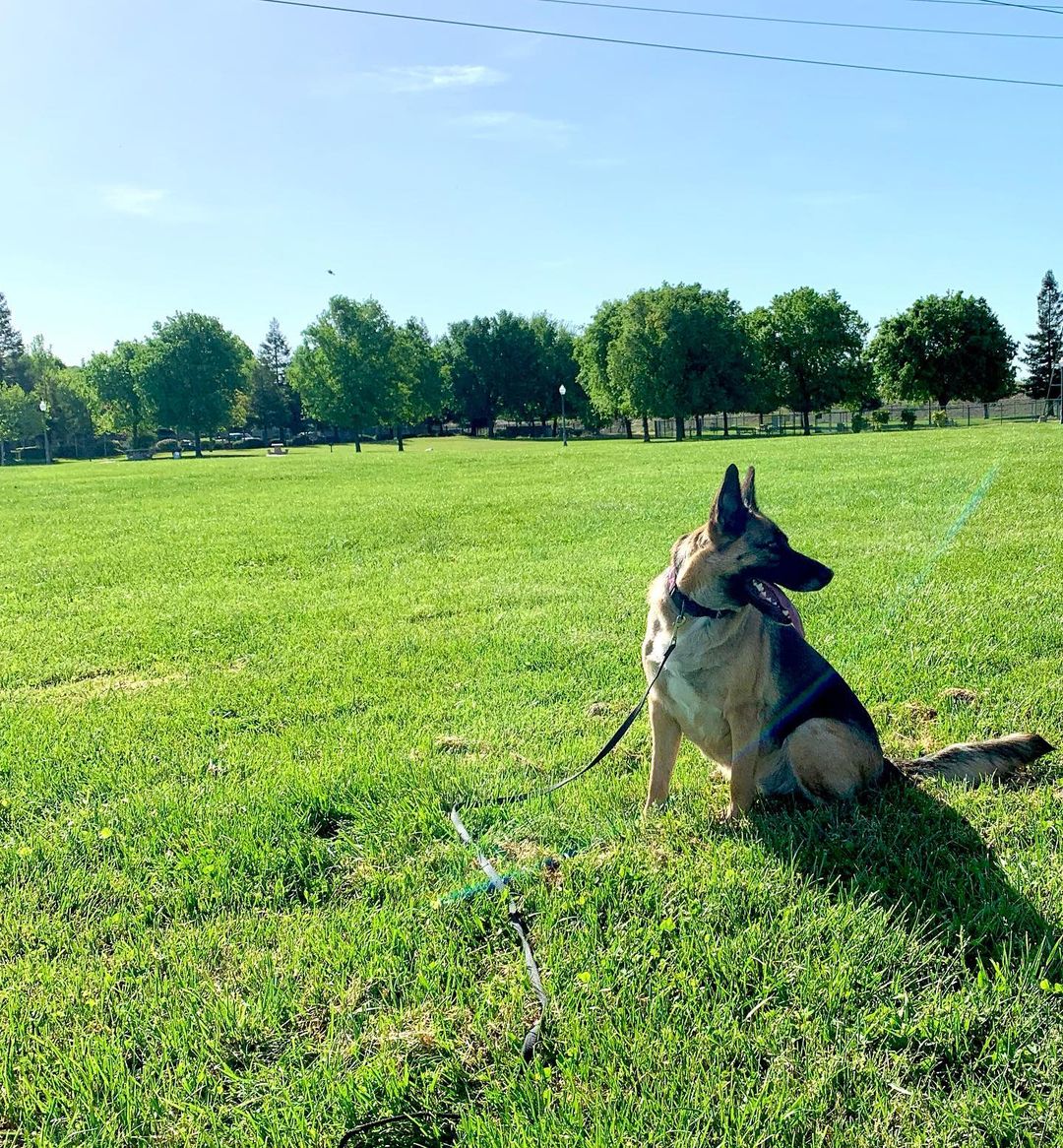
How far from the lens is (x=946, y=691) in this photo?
4871 mm

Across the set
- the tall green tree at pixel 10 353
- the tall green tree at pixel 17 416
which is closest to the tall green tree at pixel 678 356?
the tall green tree at pixel 17 416

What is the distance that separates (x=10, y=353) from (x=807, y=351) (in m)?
102

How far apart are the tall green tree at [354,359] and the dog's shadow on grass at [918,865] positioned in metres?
61.0

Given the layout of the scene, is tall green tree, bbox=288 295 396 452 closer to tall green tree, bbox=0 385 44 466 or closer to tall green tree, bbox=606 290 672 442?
tall green tree, bbox=606 290 672 442

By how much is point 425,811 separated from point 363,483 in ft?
73.5

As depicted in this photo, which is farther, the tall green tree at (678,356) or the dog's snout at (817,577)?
the tall green tree at (678,356)

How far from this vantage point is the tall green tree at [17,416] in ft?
211

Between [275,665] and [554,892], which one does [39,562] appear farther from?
[554,892]

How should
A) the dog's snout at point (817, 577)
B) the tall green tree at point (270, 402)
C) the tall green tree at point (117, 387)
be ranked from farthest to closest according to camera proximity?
the tall green tree at point (270, 402) < the tall green tree at point (117, 387) < the dog's snout at point (817, 577)

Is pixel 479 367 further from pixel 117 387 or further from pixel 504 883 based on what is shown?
pixel 504 883

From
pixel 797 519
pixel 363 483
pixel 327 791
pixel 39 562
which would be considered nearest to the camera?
pixel 327 791

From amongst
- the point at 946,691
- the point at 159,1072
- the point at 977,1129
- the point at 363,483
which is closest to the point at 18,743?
the point at 159,1072

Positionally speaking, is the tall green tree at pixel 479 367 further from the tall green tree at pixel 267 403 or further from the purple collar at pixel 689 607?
the purple collar at pixel 689 607

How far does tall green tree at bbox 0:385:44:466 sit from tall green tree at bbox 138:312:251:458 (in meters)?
9.09
